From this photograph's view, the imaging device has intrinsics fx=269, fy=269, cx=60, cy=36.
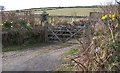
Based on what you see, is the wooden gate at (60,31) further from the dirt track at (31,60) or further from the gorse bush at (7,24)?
the dirt track at (31,60)

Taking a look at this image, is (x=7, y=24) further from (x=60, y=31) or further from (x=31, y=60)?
(x=31, y=60)

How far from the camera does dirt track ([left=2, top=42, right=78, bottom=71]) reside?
8133 mm

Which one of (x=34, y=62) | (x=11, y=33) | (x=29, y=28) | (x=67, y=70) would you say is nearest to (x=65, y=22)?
(x=29, y=28)

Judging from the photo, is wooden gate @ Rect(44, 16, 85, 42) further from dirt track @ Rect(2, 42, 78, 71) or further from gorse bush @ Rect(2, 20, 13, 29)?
dirt track @ Rect(2, 42, 78, 71)

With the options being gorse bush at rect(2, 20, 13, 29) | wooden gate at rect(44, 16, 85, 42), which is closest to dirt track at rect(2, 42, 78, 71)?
gorse bush at rect(2, 20, 13, 29)

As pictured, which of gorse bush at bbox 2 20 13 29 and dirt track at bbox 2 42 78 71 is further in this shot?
gorse bush at bbox 2 20 13 29

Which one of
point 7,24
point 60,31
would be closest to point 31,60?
point 7,24

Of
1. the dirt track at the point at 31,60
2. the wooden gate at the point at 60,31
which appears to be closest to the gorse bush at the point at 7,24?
the wooden gate at the point at 60,31

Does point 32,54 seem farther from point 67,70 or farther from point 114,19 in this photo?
point 114,19

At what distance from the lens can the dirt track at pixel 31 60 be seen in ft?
26.7

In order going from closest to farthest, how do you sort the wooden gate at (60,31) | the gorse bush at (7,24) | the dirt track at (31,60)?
the dirt track at (31,60) < the gorse bush at (7,24) < the wooden gate at (60,31)

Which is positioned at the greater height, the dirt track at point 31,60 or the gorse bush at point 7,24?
the gorse bush at point 7,24

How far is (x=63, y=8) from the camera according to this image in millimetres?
18031

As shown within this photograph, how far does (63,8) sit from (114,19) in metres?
11.1
